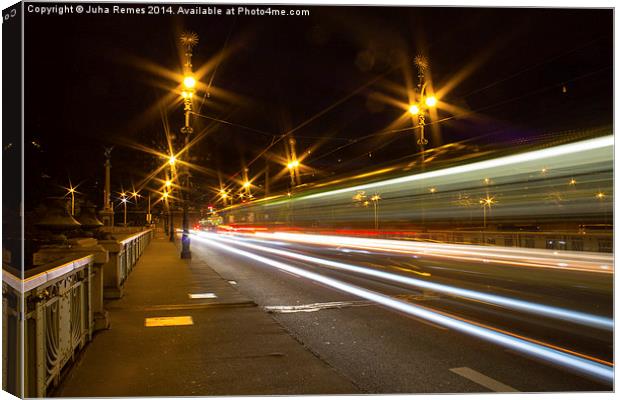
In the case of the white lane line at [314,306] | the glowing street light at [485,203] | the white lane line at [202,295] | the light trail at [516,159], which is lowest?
the white lane line at [314,306]

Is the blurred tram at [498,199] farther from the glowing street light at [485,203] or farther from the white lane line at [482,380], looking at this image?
the white lane line at [482,380]

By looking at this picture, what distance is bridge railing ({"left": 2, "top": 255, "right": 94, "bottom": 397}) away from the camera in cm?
378

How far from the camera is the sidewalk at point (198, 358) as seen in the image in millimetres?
4902

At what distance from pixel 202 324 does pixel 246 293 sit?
12.4ft

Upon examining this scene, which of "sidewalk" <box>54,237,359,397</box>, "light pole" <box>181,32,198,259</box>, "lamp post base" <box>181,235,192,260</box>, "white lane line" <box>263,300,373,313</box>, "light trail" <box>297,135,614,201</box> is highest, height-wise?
"light pole" <box>181,32,198,259</box>

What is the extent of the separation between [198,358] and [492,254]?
9153mm

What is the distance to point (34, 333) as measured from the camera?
3.96 meters

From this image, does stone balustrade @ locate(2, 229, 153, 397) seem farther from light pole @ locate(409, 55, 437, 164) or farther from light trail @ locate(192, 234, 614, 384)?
light pole @ locate(409, 55, 437, 164)

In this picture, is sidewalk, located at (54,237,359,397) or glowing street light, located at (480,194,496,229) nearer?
sidewalk, located at (54,237,359,397)

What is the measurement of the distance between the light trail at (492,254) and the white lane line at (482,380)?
5.44 m

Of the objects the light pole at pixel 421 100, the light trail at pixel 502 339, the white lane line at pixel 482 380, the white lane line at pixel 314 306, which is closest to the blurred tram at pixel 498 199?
the light trail at pixel 502 339

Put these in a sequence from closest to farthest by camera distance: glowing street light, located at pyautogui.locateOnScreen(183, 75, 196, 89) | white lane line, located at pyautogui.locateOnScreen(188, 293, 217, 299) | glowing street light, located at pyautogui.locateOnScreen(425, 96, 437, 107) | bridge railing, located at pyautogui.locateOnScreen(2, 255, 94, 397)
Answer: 1. bridge railing, located at pyautogui.locateOnScreen(2, 255, 94, 397)
2. white lane line, located at pyautogui.locateOnScreen(188, 293, 217, 299)
3. glowing street light, located at pyautogui.locateOnScreen(183, 75, 196, 89)
4. glowing street light, located at pyautogui.locateOnScreen(425, 96, 437, 107)

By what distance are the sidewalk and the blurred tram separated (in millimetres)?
4561

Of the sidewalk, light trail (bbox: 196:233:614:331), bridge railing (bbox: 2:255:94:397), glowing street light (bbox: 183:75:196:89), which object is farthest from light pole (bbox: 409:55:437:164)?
bridge railing (bbox: 2:255:94:397)
